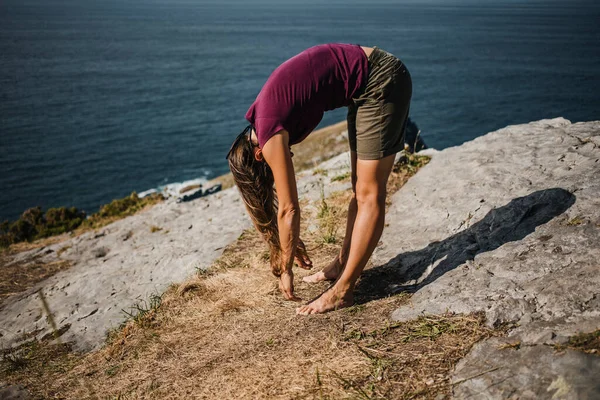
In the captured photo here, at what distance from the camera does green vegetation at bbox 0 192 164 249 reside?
15.7 meters

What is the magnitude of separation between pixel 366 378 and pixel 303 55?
253 cm

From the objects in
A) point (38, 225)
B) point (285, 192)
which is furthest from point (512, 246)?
point (38, 225)

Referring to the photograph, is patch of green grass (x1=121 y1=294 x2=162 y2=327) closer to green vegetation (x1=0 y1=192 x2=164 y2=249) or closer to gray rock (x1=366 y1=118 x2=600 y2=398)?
gray rock (x1=366 y1=118 x2=600 y2=398)

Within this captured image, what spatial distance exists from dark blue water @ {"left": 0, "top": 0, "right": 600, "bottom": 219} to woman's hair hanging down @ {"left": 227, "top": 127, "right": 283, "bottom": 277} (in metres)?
30.4

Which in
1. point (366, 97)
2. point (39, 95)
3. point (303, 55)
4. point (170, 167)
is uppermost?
point (303, 55)

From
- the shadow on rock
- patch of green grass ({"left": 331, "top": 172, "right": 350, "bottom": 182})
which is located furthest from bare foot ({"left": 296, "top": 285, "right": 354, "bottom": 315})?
patch of green grass ({"left": 331, "top": 172, "right": 350, "bottom": 182})

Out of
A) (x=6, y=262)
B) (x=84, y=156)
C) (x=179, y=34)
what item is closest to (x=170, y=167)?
(x=84, y=156)

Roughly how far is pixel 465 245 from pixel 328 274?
157 centimetres

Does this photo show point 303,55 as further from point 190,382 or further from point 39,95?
point 39,95

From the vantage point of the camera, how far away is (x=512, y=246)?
14.0 ft

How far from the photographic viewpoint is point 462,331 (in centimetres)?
333

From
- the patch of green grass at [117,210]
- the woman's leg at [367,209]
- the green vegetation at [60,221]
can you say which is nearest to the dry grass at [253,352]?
the woman's leg at [367,209]

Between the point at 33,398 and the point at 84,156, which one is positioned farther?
the point at 84,156

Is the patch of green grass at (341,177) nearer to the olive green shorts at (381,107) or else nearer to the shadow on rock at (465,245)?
the shadow on rock at (465,245)
